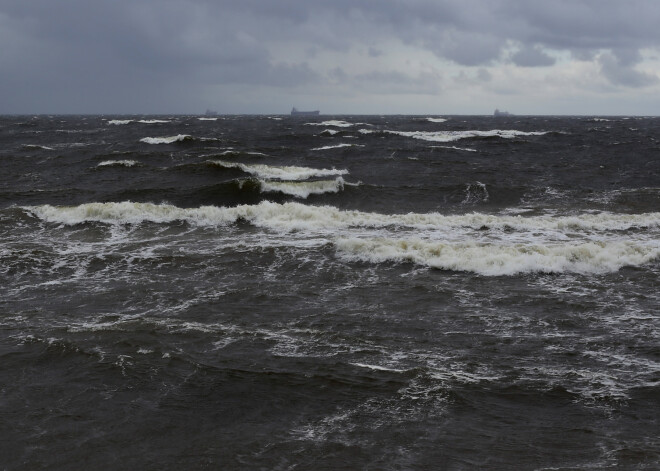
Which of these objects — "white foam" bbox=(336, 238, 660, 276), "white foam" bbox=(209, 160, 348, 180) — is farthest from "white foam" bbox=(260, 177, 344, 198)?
"white foam" bbox=(336, 238, 660, 276)

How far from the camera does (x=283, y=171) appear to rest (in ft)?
111

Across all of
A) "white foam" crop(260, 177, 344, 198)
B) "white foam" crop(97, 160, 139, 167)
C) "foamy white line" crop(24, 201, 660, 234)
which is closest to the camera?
"foamy white line" crop(24, 201, 660, 234)

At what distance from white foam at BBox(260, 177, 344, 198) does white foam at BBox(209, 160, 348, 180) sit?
140 inches

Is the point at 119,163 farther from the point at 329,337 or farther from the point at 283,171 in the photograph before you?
the point at 329,337

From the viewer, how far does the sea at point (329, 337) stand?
22.8 ft

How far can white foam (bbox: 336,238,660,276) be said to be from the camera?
→ 14.6 metres

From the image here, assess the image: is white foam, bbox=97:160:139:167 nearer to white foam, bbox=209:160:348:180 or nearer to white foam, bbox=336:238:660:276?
white foam, bbox=209:160:348:180

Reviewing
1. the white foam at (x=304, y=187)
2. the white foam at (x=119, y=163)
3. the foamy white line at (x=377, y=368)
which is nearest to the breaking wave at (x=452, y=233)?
the white foam at (x=304, y=187)

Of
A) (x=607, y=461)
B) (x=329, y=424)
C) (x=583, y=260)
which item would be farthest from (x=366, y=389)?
(x=583, y=260)

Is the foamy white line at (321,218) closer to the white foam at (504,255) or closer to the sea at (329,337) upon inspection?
the sea at (329,337)


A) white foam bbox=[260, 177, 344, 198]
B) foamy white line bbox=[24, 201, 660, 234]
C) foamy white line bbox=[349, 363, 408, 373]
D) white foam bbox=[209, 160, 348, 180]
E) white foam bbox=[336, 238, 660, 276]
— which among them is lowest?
foamy white line bbox=[349, 363, 408, 373]

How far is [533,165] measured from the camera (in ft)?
126

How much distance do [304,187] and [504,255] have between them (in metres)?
14.3

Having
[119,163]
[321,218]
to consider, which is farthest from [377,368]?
[119,163]
